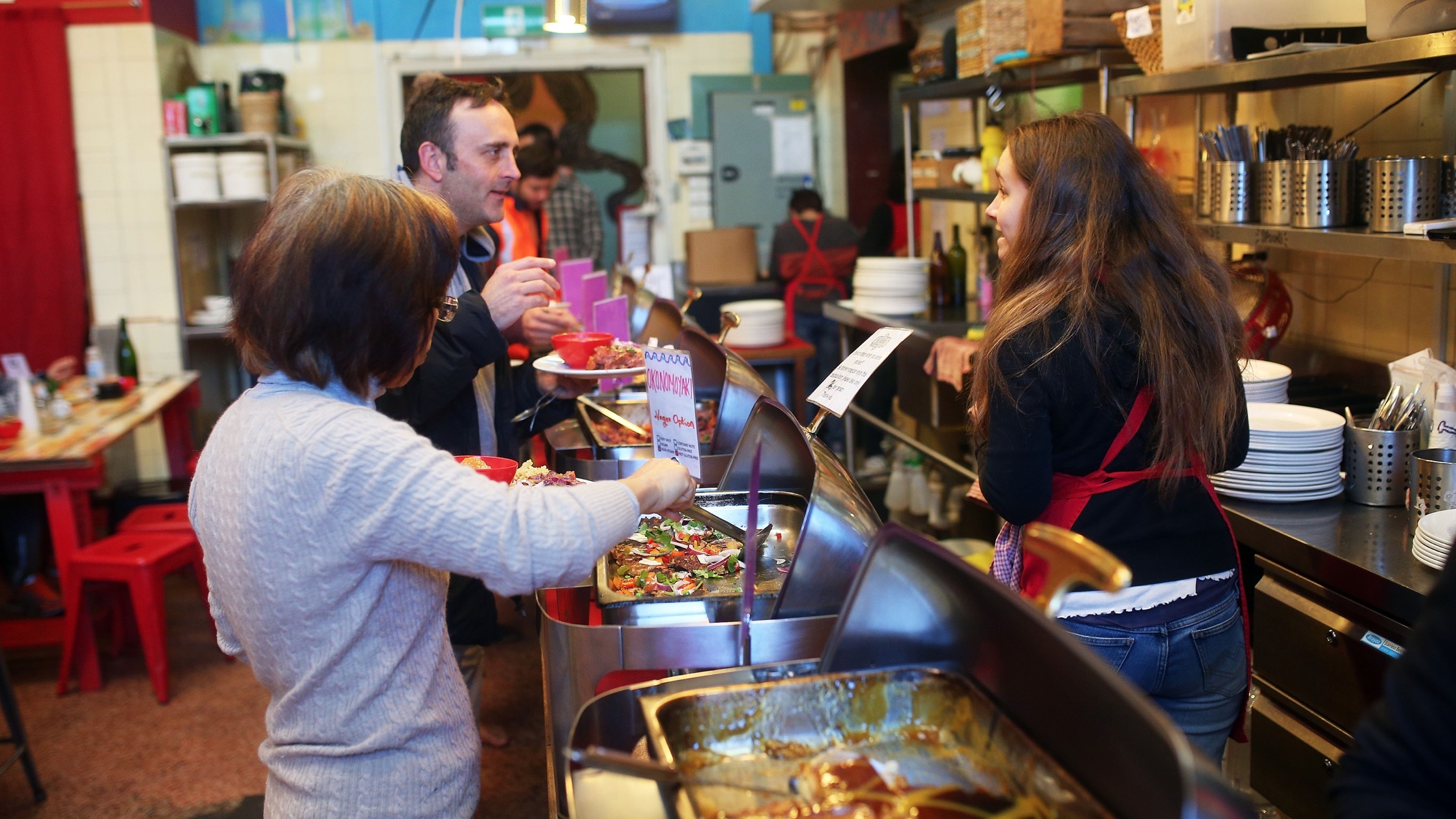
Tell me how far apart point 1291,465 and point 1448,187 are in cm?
70

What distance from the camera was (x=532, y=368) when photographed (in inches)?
122

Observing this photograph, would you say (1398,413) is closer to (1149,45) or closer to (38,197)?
(1149,45)

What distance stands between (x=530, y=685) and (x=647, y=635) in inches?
103

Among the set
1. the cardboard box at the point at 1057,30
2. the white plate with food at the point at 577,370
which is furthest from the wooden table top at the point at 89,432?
the cardboard box at the point at 1057,30

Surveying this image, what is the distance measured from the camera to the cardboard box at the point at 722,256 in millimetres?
7898

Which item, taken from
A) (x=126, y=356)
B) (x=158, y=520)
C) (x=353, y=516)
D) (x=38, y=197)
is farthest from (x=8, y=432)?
(x=353, y=516)

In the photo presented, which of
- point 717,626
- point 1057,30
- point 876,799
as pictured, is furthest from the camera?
point 1057,30

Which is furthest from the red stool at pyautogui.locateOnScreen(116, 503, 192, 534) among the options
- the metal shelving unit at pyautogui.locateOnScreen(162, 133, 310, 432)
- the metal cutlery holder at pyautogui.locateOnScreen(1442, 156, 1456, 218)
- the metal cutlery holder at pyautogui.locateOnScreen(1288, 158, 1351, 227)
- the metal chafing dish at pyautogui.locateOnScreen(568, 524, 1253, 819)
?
the metal cutlery holder at pyautogui.locateOnScreen(1442, 156, 1456, 218)

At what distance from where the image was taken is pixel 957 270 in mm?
5496

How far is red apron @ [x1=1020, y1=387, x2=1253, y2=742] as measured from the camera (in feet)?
5.86

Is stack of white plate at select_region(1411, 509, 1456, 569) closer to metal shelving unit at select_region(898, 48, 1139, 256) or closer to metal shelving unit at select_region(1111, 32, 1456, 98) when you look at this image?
metal shelving unit at select_region(1111, 32, 1456, 98)

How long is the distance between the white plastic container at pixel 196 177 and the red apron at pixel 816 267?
11.3ft

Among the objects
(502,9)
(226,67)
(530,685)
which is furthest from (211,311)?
(530,685)

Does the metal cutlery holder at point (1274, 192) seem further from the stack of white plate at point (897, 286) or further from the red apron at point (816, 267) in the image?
the red apron at point (816, 267)
